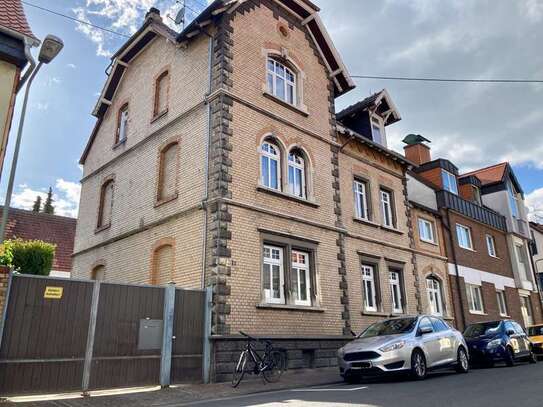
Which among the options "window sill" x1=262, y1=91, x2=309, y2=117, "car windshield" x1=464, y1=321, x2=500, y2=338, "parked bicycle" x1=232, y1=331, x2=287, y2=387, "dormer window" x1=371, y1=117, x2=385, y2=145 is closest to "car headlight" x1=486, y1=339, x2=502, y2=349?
"car windshield" x1=464, y1=321, x2=500, y2=338

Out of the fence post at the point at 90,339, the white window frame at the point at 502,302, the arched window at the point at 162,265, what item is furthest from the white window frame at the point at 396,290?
the fence post at the point at 90,339

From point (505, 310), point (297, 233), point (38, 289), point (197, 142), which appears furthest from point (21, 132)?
point (505, 310)

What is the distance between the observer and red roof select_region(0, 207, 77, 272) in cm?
2514

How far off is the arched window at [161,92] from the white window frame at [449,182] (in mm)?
16808

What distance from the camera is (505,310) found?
28.3m

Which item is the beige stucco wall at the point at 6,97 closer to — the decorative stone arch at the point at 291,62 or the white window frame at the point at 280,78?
the white window frame at the point at 280,78

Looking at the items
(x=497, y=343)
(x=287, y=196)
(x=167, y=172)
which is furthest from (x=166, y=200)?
(x=497, y=343)

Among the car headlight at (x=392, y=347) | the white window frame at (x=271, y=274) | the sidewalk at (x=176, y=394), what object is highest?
the white window frame at (x=271, y=274)

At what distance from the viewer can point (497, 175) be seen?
32.4 meters

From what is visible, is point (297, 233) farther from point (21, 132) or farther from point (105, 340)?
point (21, 132)

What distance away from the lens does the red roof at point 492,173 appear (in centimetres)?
3219

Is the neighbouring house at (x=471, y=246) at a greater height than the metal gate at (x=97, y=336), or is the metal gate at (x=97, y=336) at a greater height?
the neighbouring house at (x=471, y=246)

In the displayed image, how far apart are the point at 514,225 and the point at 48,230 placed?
29945 mm

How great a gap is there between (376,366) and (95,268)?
12.0 metres
